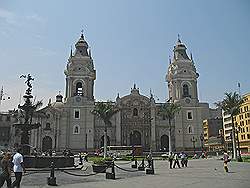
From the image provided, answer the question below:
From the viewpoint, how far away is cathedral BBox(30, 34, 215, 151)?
Answer: 69688 mm

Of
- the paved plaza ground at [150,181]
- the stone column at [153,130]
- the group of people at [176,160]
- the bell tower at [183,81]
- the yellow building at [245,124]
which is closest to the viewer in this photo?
the paved plaza ground at [150,181]

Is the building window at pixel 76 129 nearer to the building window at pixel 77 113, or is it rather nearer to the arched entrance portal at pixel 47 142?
the building window at pixel 77 113

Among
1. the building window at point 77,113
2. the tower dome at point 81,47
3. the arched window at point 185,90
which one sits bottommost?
the building window at point 77,113

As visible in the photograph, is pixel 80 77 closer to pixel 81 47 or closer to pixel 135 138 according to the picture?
pixel 81 47

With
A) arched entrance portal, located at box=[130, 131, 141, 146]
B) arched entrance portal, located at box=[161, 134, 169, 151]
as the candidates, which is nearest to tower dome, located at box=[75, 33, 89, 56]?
arched entrance portal, located at box=[130, 131, 141, 146]

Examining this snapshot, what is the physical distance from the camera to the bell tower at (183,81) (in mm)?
→ 74312

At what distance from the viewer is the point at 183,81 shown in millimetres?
74688

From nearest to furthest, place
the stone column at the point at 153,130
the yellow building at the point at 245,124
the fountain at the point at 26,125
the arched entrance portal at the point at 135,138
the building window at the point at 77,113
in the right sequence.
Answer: the fountain at the point at 26,125
the stone column at the point at 153,130
the building window at the point at 77,113
the arched entrance portal at the point at 135,138
the yellow building at the point at 245,124

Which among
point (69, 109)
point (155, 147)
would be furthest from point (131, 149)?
point (69, 109)

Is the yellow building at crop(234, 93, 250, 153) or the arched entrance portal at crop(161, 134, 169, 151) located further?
the yellow building at crop(234, 93, 250, 153)

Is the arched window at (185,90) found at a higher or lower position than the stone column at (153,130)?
higher

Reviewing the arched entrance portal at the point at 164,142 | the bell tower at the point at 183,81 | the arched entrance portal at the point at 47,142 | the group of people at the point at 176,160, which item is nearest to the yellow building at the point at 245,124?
the bell tower at the point at 183,81

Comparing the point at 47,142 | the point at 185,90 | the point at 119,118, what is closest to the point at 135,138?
the point at 119,118

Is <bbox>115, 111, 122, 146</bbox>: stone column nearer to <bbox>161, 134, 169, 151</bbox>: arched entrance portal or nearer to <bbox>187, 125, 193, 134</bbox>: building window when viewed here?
<bbox>161, 134, 169, 151</bbox>: arched entrance portal
